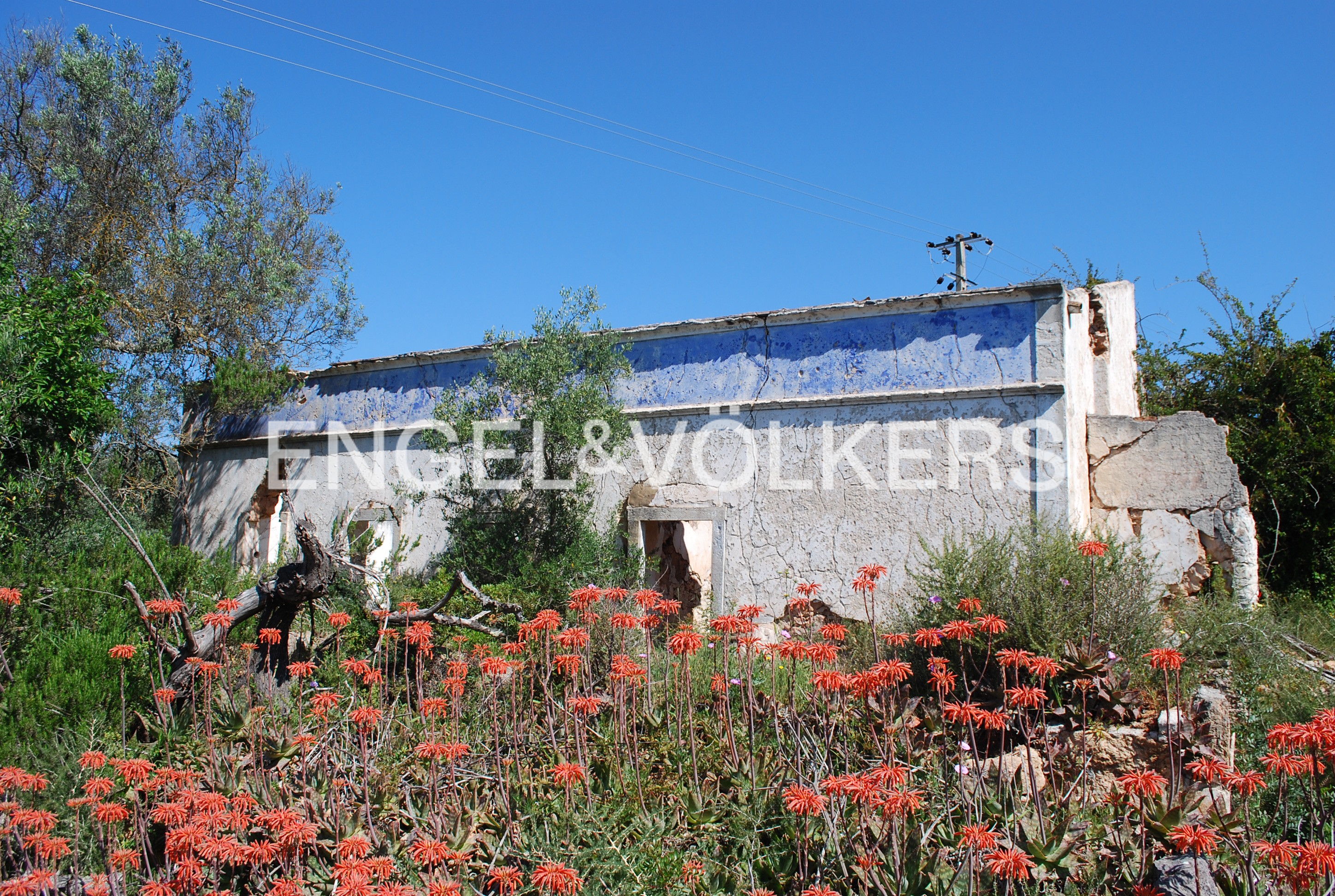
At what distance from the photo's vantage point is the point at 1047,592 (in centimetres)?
638

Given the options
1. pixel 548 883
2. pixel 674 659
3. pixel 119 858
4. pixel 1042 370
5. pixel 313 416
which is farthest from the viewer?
pixel 313 416

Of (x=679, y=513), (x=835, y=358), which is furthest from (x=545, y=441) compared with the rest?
(x=835, y=358)

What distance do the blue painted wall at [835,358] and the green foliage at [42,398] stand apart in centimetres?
393

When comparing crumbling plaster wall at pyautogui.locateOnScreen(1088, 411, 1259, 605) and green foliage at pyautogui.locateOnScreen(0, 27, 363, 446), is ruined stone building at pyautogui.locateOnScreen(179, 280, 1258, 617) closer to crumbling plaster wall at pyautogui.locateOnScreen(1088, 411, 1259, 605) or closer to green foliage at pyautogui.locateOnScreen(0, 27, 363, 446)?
crumbling plaster wall at pyautogui.locateOnScreen(1088, 411, 1259, 605)

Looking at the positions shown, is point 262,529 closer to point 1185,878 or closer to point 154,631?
point 154,631

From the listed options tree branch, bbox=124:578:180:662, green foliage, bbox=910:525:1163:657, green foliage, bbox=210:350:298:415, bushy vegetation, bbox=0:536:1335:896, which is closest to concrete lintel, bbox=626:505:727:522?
green foliage, bbox=910:525:1163:657

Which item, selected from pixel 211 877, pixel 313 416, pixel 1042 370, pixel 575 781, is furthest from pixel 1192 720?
pixel 313 416

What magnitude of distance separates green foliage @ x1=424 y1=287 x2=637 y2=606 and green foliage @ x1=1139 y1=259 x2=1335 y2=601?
7.92 meters

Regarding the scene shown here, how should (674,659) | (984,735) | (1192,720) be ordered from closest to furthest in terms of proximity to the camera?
(1192,720)
(984,735)
(674,659)

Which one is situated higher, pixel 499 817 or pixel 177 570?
pixel 177 570

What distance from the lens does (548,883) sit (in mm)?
2807

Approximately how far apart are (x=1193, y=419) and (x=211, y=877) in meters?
9.05

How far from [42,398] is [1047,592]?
352 inches

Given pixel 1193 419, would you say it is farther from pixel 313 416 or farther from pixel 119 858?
pixel 313 416
